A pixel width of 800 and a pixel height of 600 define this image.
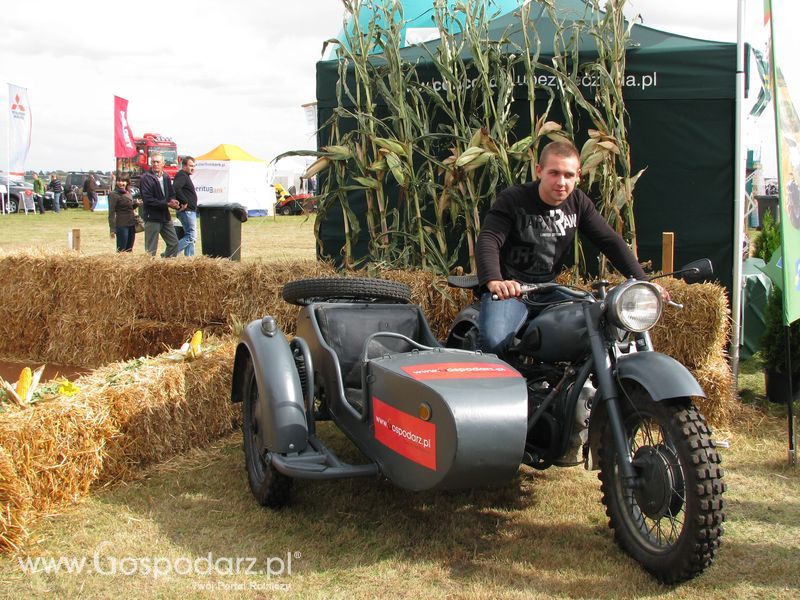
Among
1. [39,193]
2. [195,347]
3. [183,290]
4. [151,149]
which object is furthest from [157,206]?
[151,149]

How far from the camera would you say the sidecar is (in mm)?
2756

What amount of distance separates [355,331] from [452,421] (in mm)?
1257

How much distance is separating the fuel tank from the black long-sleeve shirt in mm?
879

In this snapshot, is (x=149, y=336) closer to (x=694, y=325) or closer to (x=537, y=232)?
(x=537, y=232)

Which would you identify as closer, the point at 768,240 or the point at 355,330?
the point at 355,330

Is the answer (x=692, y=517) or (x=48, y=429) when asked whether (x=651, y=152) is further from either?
(x=48, y=429)

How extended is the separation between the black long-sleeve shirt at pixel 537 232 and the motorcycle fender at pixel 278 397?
1.04m

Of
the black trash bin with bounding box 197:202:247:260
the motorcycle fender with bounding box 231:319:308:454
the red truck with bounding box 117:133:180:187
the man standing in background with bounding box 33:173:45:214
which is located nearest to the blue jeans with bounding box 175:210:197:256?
the black trash bin with bounding box 197:202:247:260

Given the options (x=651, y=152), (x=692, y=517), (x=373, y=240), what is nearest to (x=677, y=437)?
(x=692, y=517)

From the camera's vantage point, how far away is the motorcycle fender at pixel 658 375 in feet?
8.76

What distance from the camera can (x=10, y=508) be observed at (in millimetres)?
3148

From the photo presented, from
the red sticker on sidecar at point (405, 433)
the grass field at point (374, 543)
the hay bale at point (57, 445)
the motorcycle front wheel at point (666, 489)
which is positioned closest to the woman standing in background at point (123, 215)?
the hay bale at point (57, 445)

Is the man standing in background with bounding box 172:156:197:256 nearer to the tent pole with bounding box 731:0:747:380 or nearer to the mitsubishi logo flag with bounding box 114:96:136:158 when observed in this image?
the tent pole with bounding box 731:0:747:380

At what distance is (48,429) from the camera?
353cm
